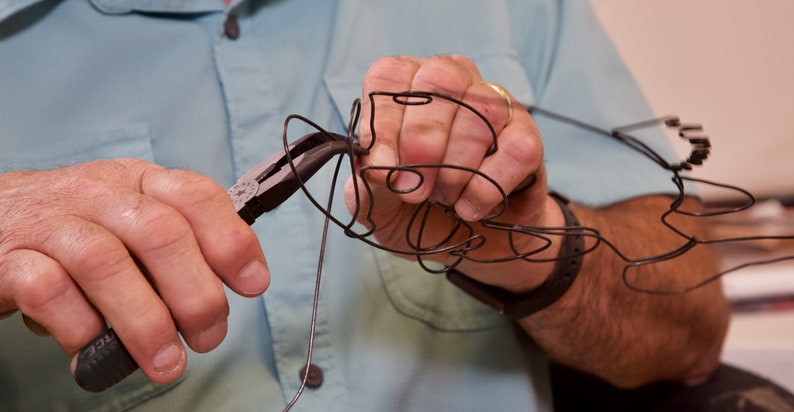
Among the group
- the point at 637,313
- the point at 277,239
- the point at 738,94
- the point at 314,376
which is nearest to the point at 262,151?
the point at 277,239

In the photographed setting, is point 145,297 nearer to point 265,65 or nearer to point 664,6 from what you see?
point 265,65

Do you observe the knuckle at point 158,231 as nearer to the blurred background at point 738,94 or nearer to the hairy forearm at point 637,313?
the hairy forearm at point 637,313

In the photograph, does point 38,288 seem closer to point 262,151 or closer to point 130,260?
point 130,260

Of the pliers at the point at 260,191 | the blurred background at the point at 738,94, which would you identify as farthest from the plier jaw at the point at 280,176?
the blurred background at the point at 738,94

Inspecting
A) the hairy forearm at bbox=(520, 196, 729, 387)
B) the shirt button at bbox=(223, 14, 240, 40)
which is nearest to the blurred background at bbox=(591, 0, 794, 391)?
the hairy forearm at bbox=(520, 196, 729, 387)

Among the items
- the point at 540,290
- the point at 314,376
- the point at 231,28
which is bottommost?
the point at 314,376

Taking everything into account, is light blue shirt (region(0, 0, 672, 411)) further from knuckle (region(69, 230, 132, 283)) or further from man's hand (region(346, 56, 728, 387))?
knuckle (region(69, 230, 132, 283))
